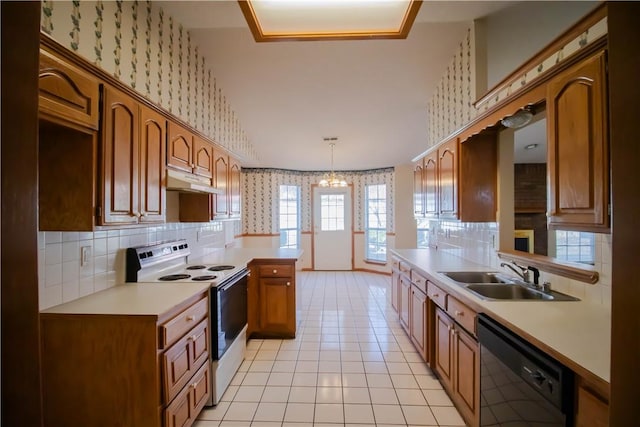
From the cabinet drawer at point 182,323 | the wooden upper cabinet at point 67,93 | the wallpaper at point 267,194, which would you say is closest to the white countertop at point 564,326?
A: the cabinet drawer at point 182,323

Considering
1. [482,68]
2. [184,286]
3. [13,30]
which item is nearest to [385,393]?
[184,286]

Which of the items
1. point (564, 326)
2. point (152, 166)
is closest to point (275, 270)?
point (152, 166)

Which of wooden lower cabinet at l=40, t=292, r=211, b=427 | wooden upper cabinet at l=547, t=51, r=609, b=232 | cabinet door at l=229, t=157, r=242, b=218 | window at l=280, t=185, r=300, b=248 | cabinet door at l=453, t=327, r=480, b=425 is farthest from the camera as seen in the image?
window at l=280, t=185, r=300, b=248

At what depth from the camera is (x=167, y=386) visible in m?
1.46

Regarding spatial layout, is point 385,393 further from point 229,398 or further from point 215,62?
point 215,62

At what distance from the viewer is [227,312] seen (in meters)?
2.23

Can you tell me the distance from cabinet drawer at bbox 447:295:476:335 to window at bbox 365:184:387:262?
4.49m

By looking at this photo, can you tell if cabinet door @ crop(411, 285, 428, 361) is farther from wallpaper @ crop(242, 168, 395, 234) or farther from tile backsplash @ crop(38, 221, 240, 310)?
wallpaper @ crop(242, 168, 395, 234)

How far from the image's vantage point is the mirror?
238 centimetres

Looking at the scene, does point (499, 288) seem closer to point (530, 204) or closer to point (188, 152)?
point (188, 152)

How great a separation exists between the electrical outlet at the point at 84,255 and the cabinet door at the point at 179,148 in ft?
2.39

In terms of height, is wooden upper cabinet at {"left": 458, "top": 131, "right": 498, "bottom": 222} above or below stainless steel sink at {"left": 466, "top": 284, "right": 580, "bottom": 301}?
above

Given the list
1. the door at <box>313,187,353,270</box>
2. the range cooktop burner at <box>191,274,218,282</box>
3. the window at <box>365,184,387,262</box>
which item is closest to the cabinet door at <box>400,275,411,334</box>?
the range cooktop burner at <box>191,274,218,282</box>

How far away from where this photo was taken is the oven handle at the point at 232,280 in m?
2.12
